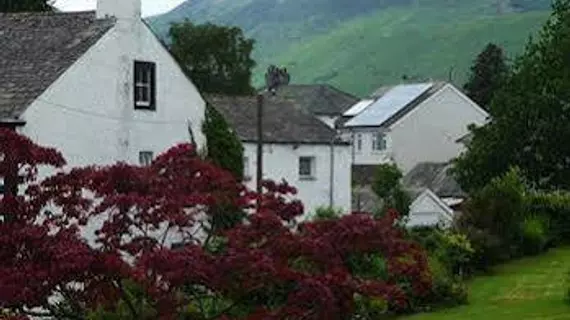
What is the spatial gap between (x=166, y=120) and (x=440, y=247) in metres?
9.34

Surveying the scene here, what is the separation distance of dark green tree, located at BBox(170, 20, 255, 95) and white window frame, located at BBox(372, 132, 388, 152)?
10496mm

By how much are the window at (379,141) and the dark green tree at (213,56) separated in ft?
34.4

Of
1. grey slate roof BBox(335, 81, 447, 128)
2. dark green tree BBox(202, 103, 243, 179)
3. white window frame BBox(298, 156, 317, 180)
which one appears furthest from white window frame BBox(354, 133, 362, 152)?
dark green tree BBox(202, 103, 243, 179)

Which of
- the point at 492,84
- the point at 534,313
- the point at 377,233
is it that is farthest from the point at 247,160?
the point at 492,84

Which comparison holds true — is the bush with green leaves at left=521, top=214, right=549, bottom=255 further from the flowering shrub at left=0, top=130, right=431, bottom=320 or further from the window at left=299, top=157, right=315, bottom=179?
the flowering shrub at left=0, top=130, right=431, bottom=320

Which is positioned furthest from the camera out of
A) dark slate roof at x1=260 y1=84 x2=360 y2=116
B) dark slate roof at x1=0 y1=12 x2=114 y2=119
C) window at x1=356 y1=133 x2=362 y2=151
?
dark slate roof at x1=260 y1=84 x2=360 y2=116

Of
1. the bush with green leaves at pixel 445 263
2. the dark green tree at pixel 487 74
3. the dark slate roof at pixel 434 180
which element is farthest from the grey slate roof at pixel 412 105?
the bush with green leaves at pixel 445 263

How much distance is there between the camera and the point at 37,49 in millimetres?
35875

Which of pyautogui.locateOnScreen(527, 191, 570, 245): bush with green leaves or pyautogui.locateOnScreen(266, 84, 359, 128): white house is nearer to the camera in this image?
pyautogui.locateOnScreen(527, 191, 570, 245): bush with green leaves

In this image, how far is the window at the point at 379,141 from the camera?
93125 millimetres

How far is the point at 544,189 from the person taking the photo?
52625mm

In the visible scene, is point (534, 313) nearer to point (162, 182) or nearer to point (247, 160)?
point (162, 182)

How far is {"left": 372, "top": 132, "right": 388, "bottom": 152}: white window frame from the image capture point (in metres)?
92.9

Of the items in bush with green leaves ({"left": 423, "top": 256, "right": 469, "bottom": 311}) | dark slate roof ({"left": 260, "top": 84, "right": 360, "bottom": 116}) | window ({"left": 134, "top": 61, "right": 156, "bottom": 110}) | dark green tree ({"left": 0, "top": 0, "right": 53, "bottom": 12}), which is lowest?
bush with green leaves ({"left": 423, "top": 256, "right": 469, "bottom": 311})
